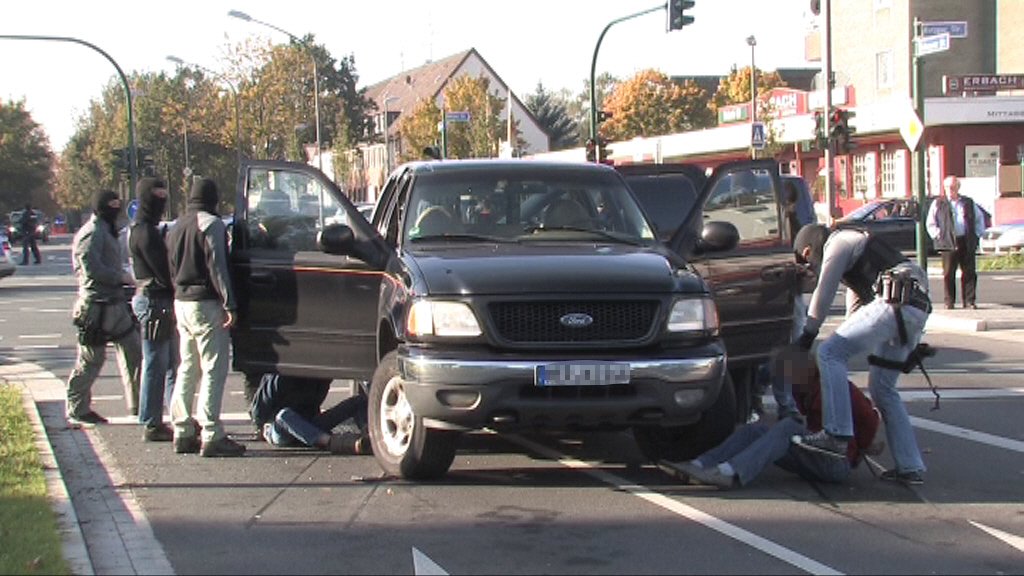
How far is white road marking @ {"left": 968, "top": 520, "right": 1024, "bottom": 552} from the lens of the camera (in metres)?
6.45

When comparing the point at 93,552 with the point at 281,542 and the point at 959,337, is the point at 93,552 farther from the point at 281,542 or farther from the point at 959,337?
the point at 959,337

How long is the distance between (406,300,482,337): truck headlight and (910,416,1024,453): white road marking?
4.28m

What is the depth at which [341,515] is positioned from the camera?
7.09 m

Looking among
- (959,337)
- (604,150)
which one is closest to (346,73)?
(604,150)

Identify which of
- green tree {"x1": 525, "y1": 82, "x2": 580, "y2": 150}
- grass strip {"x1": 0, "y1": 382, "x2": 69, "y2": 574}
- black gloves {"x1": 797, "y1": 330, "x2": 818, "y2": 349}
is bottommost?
grass strip {"x1": 0, "y1": 382, "x2": 69, "y2": 574}

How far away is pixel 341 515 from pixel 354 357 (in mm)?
1650

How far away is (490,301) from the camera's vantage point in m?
7.10

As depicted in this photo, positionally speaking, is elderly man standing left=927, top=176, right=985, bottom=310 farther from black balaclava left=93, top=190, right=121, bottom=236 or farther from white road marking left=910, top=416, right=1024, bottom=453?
black balaclava left=93, top=190, right=121, bottom=236

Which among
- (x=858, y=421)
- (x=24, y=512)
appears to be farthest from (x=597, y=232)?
(x=24, y=512)

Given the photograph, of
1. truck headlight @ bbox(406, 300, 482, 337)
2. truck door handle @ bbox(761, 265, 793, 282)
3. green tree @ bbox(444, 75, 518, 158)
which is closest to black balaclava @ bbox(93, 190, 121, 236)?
truck headlight @ bbox(406, 300, 482, 337)

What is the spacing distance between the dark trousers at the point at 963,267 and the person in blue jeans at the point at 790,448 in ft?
37.2

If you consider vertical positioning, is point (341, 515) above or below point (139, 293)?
below

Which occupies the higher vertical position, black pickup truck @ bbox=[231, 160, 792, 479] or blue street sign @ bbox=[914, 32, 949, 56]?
blue street sign @ bbox=[914, 32, 949, 56]

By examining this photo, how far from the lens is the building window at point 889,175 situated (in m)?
47.2
